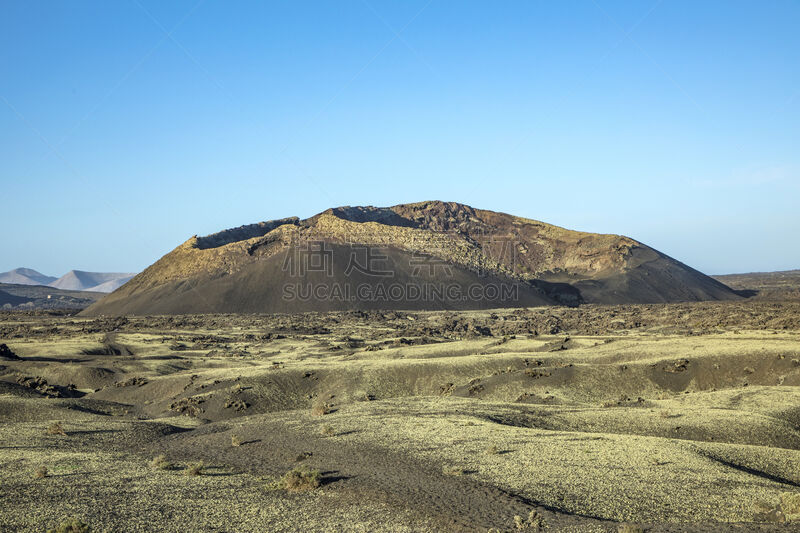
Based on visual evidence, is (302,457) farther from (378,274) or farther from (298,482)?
(378,274)

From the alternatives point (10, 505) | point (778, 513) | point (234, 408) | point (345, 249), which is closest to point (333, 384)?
point (234, 408)

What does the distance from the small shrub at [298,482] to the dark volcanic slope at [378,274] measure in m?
82.6

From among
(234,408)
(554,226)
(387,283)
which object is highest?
(554,226)

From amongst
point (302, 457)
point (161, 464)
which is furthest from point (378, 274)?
point (161, 464)

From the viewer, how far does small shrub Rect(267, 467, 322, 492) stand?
47.4ft

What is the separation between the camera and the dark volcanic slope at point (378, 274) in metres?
102

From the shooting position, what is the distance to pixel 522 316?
88000 mm

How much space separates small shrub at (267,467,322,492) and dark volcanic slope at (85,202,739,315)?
82.6m

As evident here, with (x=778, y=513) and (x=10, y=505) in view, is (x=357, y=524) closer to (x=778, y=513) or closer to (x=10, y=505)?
(x=10, y=505)

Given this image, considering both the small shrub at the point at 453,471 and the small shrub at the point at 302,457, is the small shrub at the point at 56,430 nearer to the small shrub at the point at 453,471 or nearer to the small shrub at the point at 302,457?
the small shrub at the point at 302,457

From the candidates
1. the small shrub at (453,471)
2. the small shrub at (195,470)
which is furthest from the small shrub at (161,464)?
the small shrub at (453,471)

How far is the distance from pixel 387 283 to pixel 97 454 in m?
88.3

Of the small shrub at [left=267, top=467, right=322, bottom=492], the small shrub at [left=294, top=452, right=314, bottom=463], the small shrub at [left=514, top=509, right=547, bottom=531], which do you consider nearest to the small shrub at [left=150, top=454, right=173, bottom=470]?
the small shrub at [left=294, top=452, right=314, bottom=463]

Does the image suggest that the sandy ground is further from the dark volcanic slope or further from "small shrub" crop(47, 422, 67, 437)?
the dark volcanic slope
